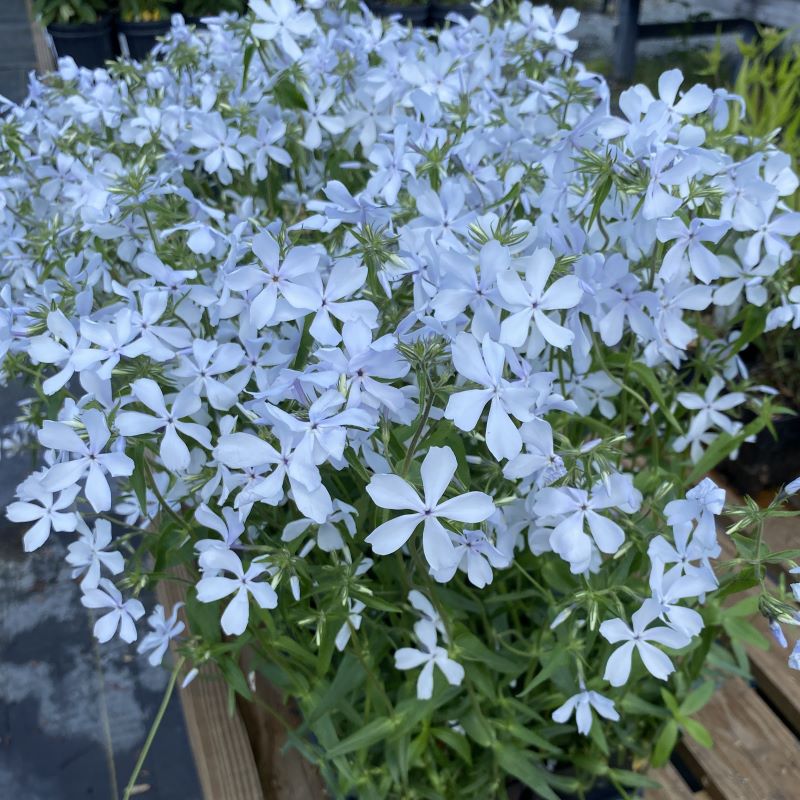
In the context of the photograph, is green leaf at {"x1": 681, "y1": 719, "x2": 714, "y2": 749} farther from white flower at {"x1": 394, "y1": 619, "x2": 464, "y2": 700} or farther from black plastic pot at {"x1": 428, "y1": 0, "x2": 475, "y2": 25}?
black plastic pot at {"x1": 428, "y1": 0, "x2": 475, "y2": 25}

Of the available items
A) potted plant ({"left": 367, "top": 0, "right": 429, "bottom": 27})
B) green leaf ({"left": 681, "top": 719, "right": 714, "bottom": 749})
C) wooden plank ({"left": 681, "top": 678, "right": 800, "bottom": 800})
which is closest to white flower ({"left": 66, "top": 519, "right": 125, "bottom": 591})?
green leaf ({"left": 681, "top": 719, "right": 714, "bottom": 749})

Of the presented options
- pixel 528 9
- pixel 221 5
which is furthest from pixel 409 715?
pixel 221 5

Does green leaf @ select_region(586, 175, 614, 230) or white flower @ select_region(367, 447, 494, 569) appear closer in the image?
white flower @ select_region(367, 447, 494, 569)

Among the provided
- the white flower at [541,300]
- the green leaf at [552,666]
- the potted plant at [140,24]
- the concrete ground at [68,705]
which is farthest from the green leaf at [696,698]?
the potted plant at [140,24]

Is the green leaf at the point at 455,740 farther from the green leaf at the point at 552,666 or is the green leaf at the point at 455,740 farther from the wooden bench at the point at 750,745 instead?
the wooden bench at the point at 750,745

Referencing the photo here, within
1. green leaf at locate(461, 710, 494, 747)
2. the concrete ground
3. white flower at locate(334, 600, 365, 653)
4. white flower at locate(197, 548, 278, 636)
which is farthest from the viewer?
the concrete ground

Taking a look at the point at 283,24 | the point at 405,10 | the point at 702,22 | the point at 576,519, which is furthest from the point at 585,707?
the point at 702,22

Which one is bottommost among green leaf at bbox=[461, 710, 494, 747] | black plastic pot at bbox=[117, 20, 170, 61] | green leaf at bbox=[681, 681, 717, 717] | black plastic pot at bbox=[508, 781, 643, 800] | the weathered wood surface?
the weathered wood surface
